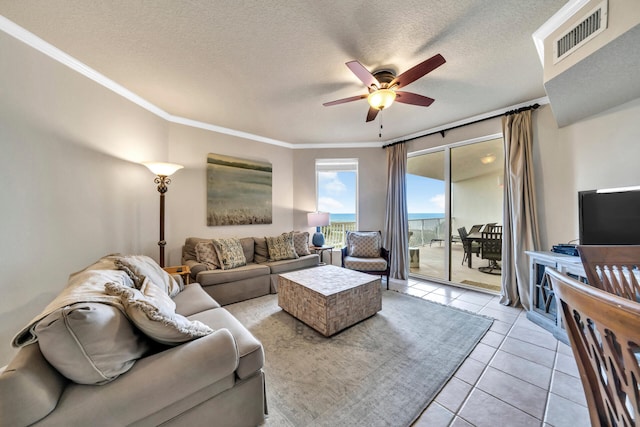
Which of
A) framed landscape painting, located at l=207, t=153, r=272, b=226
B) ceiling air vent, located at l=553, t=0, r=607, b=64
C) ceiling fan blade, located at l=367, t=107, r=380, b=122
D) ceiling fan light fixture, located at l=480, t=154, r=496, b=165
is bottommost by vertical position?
framed landscape painting, located at l=207, t=153, r=272, b=226

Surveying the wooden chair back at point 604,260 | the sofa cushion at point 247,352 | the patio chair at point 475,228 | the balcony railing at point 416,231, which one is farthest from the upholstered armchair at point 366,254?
the wooden chair back at point 604,260

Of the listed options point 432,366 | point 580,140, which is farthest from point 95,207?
point 580,140

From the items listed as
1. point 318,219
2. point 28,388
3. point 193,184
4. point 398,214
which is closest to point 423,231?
point 398,214

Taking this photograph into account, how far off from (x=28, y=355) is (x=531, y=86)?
4396mm

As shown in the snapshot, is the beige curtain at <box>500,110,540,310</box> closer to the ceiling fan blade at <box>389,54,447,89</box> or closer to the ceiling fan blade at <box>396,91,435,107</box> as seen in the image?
the ceiling fan blade at <box>396,91,435,107</box>

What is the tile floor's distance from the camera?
1.34 m

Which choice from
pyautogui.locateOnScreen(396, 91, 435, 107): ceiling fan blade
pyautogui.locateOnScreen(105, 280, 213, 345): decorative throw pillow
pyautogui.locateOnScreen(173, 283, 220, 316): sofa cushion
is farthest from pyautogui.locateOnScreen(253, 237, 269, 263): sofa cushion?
pyautogui.locateOnScreen(396, 91, 435, 107): ceiling fan blade

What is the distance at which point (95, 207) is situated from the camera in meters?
2.38

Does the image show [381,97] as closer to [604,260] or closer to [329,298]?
[604,260]

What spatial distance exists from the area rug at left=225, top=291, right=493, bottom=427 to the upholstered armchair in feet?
2.80

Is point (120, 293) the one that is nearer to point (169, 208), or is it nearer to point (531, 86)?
point (169, 208)

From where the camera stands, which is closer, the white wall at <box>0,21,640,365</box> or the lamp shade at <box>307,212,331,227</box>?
the white wall at <box>0,21,640,365</box>

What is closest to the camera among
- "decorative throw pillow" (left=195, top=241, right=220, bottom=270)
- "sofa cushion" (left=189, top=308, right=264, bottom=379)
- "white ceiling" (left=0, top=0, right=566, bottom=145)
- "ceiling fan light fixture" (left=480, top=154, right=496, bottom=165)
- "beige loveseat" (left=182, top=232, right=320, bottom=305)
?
"sofa cushion" (left=189, top=308, right=264, bottom=379)

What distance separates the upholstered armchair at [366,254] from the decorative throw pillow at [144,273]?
248 cm
